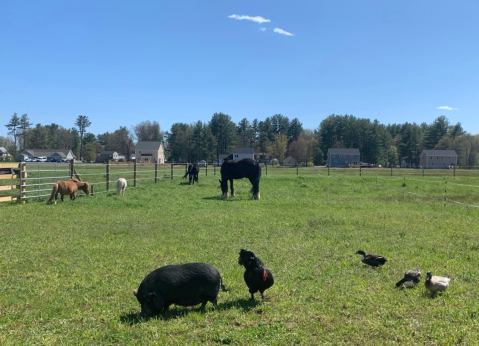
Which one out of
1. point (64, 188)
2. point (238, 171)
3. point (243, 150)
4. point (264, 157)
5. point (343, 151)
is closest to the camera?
point (64, 188)

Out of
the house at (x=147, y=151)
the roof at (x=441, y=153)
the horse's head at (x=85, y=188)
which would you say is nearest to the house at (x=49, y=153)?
the house at (x=147, y=151)

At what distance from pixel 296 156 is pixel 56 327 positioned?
310 ft

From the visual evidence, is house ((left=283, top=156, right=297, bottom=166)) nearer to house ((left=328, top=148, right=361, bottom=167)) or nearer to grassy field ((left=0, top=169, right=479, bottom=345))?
house ((left=328, top=148, right=361, bottom=167))

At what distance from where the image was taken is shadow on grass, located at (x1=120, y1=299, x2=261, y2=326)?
13.5ft

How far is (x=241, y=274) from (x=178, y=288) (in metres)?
1.70

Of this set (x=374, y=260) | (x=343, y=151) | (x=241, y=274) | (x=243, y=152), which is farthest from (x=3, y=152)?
(x=374, y=260)

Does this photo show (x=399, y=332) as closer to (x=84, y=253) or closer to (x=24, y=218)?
(x=84, y=253)

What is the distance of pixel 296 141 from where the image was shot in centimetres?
9912

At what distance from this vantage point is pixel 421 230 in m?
9.41

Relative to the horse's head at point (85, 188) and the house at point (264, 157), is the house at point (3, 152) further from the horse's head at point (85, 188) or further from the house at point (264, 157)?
the horse's head at point (85, 188)

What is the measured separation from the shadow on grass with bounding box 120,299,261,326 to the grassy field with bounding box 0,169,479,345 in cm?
3

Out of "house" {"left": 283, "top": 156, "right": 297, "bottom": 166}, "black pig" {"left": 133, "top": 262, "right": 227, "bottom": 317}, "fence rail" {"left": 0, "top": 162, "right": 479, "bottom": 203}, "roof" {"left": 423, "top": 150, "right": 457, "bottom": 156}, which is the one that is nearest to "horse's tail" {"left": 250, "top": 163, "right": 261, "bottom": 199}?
"fence rail" {"left": 0, "top": 162, "right": 479, "bottom": 203}

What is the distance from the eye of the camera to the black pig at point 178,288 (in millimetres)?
4195

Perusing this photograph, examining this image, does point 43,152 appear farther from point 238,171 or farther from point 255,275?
point 255,275
